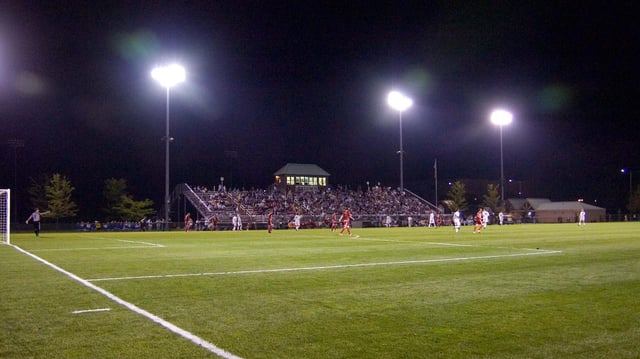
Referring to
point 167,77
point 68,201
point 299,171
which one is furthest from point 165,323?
point 299,171

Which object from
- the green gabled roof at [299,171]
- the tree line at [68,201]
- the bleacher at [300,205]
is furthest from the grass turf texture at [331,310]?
the green gabled roof at [299,171]

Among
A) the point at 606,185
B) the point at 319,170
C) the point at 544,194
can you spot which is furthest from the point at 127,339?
the point at 606,185

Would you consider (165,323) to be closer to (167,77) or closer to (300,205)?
(167,77)

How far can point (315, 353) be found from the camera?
5707 mm

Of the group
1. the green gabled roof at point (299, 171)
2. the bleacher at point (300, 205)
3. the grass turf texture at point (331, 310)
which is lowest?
the grass turf texture at point (331, 310)

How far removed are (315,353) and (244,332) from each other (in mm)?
1280

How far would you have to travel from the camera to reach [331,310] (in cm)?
806

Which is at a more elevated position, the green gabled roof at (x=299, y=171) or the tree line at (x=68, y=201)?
the green gabled roof at (x=299, y=171)

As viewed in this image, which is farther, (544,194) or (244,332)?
(544,194)

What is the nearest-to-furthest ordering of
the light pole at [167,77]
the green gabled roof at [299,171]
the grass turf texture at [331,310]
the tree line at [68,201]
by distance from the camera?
1. the grass turf texture at [331,310]
2. the light pole at [167,77]
3. the tree line at [68,201]
4. the green gabled roof at [299,171]

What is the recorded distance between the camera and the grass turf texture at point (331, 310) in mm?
5945

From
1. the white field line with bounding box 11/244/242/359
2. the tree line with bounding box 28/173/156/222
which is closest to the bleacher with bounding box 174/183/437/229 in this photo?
the tree line with bounding box 28/173/156/222

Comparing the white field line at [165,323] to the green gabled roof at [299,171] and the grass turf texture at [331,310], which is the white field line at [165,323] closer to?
the grass turf texture at [331,310]

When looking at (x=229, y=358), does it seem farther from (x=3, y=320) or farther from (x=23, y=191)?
(x=23, y=191)
